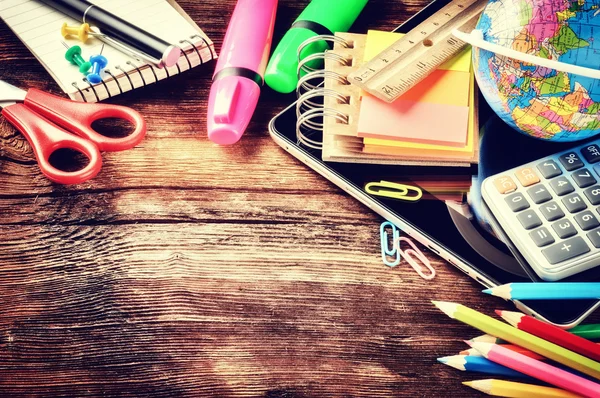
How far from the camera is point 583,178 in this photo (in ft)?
2.26

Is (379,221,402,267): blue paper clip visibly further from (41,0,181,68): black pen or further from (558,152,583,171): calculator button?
(41,0,181,68): black pen

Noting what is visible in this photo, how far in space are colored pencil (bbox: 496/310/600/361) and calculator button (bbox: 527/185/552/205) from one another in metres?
0.13

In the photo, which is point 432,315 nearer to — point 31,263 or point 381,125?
point 381,125

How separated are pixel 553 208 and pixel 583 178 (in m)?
0.05

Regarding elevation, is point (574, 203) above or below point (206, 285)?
above

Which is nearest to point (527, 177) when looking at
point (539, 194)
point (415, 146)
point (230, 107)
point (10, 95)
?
point (539, 194)

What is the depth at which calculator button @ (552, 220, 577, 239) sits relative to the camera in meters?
0.66

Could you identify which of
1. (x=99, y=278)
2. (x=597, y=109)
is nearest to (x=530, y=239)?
(x=597, y=109)

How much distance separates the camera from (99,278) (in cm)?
70

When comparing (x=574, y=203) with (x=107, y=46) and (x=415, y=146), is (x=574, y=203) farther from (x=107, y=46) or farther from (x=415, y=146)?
(x=107, y=46)

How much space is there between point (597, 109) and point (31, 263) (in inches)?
24.4

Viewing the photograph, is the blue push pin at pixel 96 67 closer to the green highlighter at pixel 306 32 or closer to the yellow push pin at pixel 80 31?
the yellow push pin at pixel 80 31

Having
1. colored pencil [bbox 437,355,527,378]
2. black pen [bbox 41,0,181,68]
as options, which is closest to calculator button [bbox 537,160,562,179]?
colored pencil [bbox 437,355,527,378]

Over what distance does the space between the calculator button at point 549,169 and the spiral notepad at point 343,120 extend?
0.23ft
